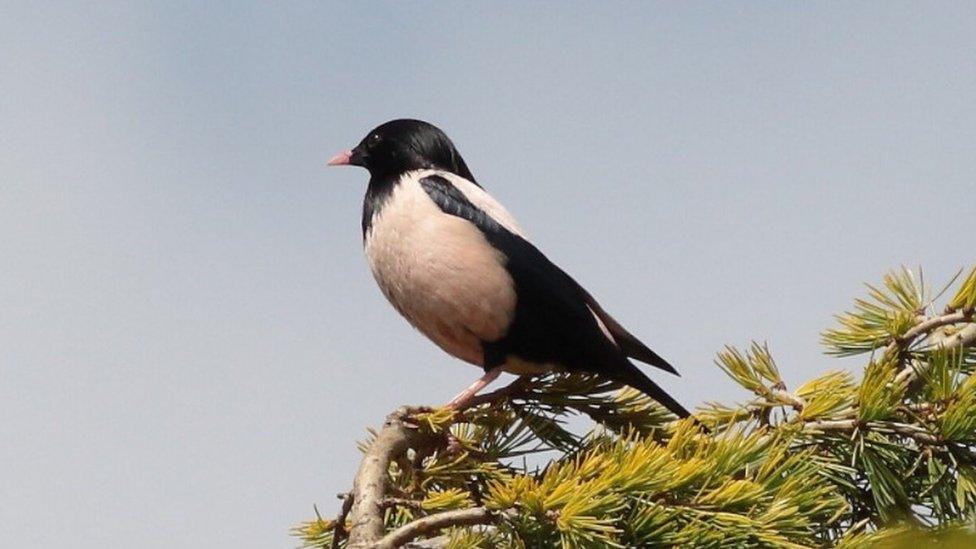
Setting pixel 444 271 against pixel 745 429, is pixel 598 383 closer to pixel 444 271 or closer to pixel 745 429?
pixel 444 271

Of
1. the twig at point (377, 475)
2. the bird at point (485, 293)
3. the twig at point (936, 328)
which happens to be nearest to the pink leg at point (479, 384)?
the bird at point (485, 293)

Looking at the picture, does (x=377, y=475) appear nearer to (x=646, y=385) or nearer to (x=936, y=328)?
(x=646, y=385)

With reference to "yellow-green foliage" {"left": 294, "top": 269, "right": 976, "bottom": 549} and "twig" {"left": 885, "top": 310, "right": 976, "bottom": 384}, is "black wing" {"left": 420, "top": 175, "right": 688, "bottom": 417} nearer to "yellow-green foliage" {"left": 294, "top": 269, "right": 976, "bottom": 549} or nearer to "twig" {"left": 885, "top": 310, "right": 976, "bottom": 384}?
"yellow-green foliage" {"left": 294, "top": 269, "right": 976, "bottom": 549}

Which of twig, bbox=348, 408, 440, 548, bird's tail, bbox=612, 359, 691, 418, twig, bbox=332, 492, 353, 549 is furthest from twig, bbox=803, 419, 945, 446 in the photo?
twig, bbox=332, 492, 353, 549

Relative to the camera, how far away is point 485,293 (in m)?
4.00

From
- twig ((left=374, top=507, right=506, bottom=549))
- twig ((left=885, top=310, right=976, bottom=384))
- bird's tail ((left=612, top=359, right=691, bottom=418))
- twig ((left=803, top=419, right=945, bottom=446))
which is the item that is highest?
bird's tail ((left=612, top=359, right=691, bottom=418))

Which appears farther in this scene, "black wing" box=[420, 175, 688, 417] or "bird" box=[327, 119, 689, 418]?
"bird" box=[327, 119, 689, 418]

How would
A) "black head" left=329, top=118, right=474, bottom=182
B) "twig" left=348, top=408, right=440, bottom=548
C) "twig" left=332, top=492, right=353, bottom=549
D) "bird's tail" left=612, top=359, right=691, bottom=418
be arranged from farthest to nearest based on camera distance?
1. "black head" left=329, top=118, right=474, bottom=182
2. "bird's tail" left=612, top=359, right=691, bottom=418
3. "twig" left=332, top=492, right=353, bottom=549
4. "twig" left=348, top=408, right=440, bottom=548

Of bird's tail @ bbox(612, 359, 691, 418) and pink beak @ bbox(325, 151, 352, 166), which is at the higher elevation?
pink beak @ bbox(325, 151, 352, 166)

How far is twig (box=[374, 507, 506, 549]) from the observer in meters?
2.19

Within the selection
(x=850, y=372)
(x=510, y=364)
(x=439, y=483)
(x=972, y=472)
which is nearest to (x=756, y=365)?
(x=850, y=372)

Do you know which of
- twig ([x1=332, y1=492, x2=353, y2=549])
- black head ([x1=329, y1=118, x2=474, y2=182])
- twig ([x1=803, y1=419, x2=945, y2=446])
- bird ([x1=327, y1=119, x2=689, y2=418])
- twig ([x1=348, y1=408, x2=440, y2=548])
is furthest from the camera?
black head ([x1=329, y1=118, x2=474, y2=182])

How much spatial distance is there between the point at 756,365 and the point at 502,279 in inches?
47.2

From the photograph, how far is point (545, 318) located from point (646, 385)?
1.71ft
